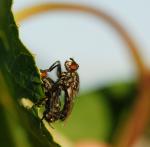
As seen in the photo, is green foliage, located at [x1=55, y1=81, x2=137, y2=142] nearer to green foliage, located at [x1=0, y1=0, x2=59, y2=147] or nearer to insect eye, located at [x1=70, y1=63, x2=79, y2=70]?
insect eye, located at [x1=70, y1=63, x2=79, y2=70]

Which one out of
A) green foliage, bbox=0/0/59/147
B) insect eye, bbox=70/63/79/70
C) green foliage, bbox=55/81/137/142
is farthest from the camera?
green foliage, bbox=55/81/137/142

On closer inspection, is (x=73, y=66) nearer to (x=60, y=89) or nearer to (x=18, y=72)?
(x=60, y=89)

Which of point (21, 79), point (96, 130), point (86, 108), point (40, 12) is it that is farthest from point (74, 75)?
point (86, 108)

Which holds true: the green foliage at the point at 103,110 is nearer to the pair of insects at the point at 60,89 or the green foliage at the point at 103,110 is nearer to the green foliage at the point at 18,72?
the pair of insects at the point at 60,89

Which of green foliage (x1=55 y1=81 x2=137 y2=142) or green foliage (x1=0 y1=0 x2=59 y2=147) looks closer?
green foliage (x1=0 y1=0 x2=59 y2=147)

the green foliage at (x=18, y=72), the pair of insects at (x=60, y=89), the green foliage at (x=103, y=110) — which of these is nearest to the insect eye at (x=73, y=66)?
the pair of insects at (x=60, y=89)

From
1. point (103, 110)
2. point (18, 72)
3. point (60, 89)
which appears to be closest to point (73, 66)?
point (60, 89)

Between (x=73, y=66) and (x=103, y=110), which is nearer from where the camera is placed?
(x=73, y=66)

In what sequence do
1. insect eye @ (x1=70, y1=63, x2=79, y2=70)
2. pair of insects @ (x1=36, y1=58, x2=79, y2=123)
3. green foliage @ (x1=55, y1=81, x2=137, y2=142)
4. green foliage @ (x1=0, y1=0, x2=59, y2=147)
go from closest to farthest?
green foliage @ (x1=0, y1=0, x2=59, y2=147) < pair of insects @ (x1=36, y1=58, x2=79, y2=123) < insect eye @ (x1=70, y1=63, x2=79, y2=70) < green foliage @ (x1=55, y1=81, x2=137, y2=142)

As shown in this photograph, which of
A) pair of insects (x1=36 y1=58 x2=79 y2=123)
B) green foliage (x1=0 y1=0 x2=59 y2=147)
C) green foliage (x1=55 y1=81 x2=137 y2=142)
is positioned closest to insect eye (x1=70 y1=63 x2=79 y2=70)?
pair of insects (x1=36 y1=58 x2=79 y2=123)

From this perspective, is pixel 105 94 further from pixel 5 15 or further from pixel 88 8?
pixel 5 15
